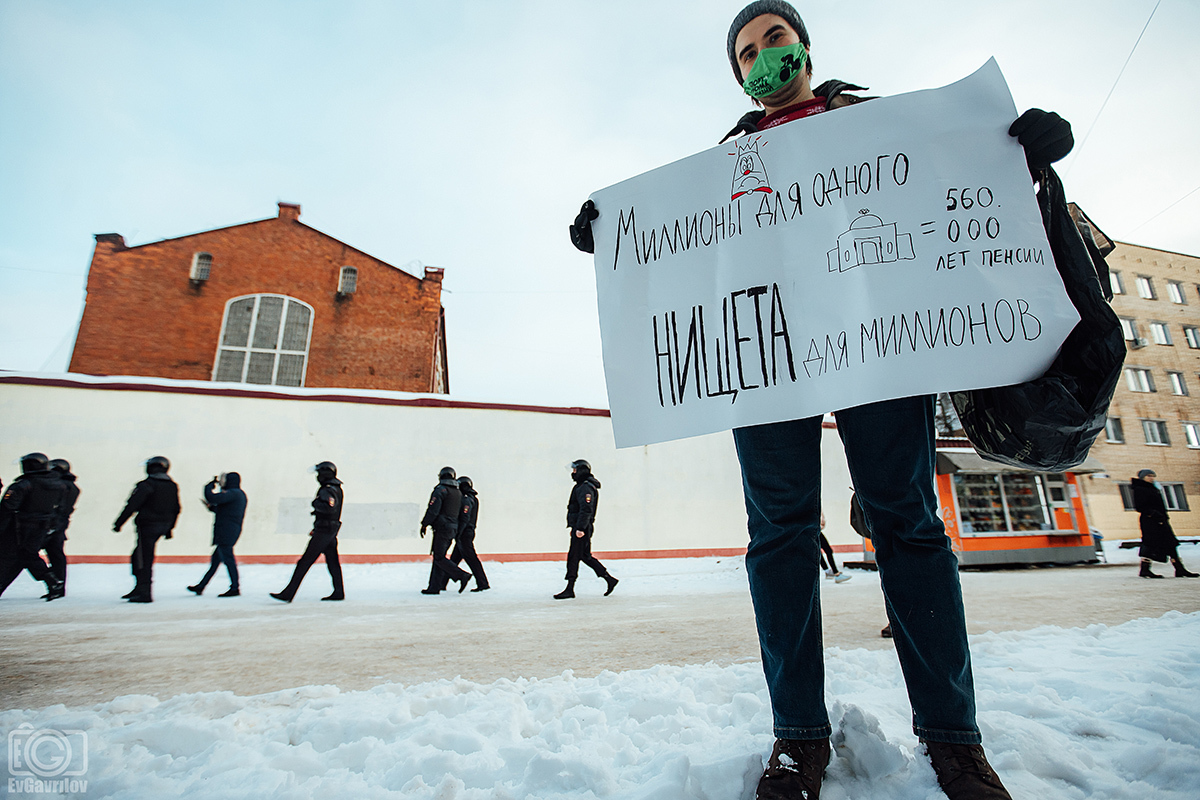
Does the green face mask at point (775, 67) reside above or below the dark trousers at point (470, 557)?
above

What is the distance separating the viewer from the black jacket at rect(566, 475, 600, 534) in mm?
7535

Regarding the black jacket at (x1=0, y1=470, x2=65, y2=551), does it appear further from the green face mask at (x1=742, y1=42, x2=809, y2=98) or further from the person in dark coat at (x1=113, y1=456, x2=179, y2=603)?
the green face mask at (x1=742, y1=42, x2=809, y2=98)

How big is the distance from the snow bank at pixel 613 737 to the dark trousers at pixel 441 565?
567cm

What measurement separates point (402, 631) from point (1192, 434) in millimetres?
35506

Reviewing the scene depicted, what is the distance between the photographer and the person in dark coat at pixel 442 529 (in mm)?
7852

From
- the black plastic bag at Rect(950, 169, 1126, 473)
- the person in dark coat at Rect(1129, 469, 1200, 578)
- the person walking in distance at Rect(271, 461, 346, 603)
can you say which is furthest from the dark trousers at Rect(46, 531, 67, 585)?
the person in dark coat at Rect(1129, 469, 1200, 578)

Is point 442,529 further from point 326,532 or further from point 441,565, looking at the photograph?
point 326,532

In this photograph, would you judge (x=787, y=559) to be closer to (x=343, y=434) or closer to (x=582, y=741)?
(x=582, y=741)

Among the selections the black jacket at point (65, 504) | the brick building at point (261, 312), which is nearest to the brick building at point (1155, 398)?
the brick building at point (261, 312)

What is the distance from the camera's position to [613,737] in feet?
5.47

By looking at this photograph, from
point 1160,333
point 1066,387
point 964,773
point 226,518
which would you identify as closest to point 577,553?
point 226,518

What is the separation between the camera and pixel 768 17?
1.81 m

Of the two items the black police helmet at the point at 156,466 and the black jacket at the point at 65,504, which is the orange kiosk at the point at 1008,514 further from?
the black jacket at the point at 65,504

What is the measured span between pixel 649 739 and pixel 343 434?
550 inches
